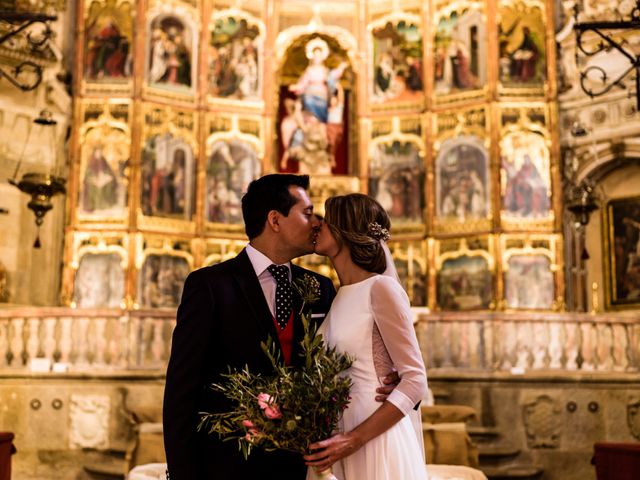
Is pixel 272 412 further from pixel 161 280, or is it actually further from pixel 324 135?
pixel 324 135

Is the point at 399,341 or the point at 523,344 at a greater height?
the point at 399,341

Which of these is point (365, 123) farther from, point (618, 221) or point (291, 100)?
point (618, 221)

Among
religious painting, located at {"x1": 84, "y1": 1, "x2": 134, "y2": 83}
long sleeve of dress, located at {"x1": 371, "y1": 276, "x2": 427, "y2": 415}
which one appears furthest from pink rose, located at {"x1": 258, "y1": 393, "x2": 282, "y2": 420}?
Result: religious painting, located at {"x1": 84, "y1": 1, "x2": 134, "y2": 83}

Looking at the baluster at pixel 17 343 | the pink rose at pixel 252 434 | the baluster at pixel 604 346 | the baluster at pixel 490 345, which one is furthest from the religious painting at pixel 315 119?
the pink rose at pixel 252 434

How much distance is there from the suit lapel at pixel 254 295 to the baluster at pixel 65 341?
6915mm

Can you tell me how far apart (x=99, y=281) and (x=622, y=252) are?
24.2ft

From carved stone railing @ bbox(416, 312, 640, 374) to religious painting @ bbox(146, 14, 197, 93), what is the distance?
206 inches

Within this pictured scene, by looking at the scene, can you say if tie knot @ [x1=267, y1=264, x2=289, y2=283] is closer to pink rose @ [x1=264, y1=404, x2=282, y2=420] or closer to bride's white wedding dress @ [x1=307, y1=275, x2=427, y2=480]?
bride's white wedding dress @ [x1=307, y1=275, x2=427, y2=480]

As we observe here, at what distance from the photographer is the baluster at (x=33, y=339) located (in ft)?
31.3

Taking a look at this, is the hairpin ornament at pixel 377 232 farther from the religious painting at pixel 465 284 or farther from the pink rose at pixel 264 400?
the religious painting at pixel 465 284

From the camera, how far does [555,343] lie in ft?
33.3

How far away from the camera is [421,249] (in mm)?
13188

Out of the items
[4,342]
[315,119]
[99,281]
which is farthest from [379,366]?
[315,119]

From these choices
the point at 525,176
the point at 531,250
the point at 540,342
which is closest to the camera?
the point at 540,342
